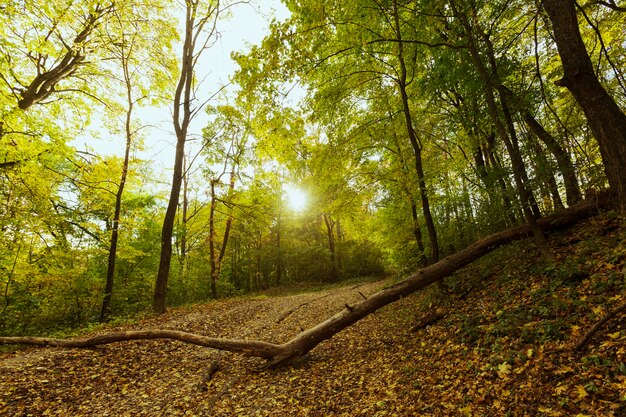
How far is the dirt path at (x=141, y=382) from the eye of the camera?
4.39 meters

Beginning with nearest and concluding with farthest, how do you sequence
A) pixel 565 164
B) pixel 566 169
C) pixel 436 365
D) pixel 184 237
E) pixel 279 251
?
1. pixel 436 365
2. pixel 566 169
3. pixel 565 164
4. pixel 184 237
5. pixel 279 251

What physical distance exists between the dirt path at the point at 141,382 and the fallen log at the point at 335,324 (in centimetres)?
27

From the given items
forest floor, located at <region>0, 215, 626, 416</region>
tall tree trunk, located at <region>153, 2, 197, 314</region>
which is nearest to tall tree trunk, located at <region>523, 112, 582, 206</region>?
forest floor, located at <region>0, 215, 626, 416</region>

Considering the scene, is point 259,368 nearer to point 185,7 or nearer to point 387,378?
point 387,378

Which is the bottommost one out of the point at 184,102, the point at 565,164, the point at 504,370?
the point at 504,370

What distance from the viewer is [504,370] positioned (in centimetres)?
361

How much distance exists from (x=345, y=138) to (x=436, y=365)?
6.34m

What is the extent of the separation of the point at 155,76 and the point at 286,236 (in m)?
16.6

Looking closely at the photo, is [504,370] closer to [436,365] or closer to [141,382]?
[436,365]

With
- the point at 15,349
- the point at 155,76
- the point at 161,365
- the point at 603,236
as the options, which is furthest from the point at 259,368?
the point at 155,76

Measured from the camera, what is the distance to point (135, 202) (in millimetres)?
15406

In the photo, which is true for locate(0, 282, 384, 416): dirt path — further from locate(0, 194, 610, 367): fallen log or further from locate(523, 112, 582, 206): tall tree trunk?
locate(523, 112, 582, 206): tall tree trunk

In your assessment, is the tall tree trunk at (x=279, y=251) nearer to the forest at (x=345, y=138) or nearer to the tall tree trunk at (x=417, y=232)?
the forest at (x=345, y=138)

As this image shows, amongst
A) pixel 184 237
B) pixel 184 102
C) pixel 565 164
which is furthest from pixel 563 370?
pixel 184 237
